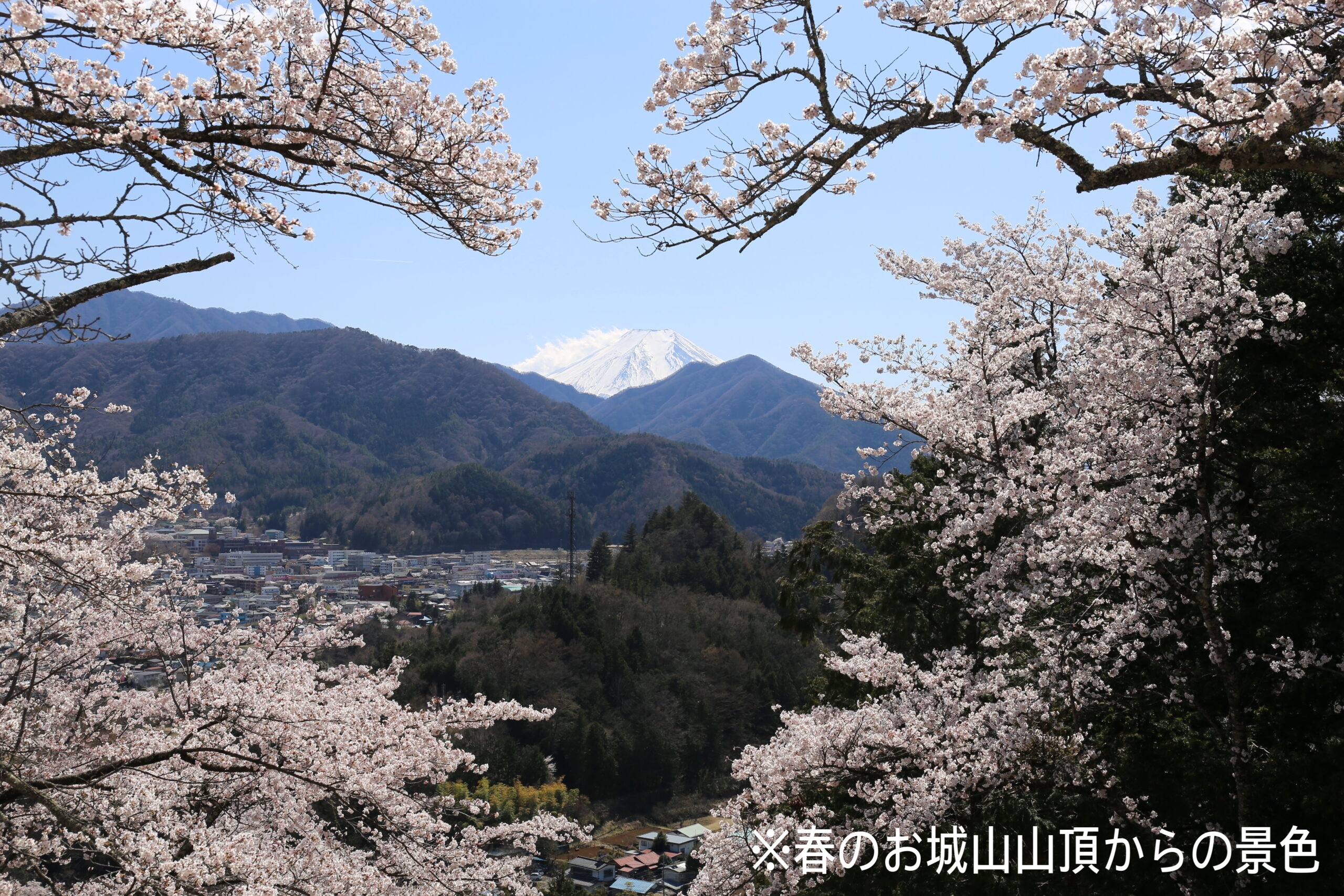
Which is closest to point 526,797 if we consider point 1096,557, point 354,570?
point 1096,557

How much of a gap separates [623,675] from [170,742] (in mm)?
31931

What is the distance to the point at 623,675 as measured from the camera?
1416 inches

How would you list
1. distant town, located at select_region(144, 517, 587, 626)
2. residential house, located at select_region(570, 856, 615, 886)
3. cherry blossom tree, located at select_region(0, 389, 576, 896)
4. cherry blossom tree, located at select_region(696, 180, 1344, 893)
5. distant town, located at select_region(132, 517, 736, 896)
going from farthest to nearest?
distant town, located at select_region(144, 517, 587, 626) < residential house, located at select_region(570, 856, 615, 886) < distant town, located at select_region(132, 517, 736, 896) < cherry blossom tree, located at select_region(696, 180, 1344, 893) < cherry blossom tree, located at select_region(0, 389, 576, 896)

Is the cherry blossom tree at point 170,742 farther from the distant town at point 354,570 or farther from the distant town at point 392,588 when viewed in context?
the distant town at point 354,570

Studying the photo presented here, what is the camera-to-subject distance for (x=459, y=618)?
42.9 meters

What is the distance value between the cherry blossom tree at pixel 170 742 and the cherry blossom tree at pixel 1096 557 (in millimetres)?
2997

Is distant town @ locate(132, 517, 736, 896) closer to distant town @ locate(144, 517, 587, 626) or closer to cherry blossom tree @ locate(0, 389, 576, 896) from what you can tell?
distant town @ locate(144, 517, 587, 626)

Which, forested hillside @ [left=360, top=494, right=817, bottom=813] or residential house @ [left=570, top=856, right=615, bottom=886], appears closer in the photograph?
residential house @ [left=570, top=856, right=615, bottom=886]

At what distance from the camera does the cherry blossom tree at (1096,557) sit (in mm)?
5160

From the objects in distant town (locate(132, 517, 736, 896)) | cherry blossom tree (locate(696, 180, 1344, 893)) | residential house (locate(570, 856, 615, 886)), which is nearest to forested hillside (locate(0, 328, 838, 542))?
distant town (locate(132, 517, 736, 896))

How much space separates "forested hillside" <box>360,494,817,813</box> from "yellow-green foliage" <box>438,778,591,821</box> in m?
1.21

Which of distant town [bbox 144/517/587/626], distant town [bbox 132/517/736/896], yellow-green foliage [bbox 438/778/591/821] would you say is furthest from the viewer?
distant town [bbox 144/517/587/626]

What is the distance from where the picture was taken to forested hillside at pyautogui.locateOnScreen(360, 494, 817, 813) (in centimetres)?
3062

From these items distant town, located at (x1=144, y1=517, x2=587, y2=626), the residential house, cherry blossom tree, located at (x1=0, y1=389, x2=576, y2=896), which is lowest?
the residential house
